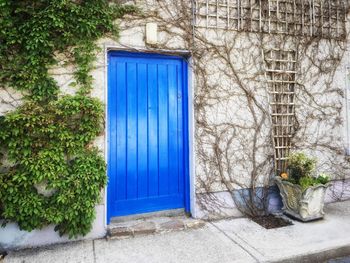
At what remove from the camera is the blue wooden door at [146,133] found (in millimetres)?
3500

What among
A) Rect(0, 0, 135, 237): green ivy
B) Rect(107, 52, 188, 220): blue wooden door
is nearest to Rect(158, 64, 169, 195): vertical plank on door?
Rect(107, 52, 188, 220): blue wooden door

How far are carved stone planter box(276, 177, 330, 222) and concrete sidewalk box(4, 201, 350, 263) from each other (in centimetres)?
17

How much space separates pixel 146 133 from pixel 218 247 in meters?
1.72

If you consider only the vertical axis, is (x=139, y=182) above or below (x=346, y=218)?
above

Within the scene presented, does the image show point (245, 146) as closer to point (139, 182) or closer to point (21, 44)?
point (139, 182)

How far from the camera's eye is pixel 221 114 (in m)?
3.84

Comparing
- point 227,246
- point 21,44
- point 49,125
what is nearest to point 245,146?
point 227,246

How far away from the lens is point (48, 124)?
2908mm

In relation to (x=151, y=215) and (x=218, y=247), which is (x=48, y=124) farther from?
(x=218, y=247)

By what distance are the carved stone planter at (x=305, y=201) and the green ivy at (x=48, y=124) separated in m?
2.63

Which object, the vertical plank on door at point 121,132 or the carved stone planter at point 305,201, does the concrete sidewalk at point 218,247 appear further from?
the vertical plank on door at point 121,132

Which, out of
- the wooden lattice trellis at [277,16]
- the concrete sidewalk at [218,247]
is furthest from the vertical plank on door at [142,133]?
the wooden lattice trellis at [277,16]

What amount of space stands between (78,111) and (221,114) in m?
2.00

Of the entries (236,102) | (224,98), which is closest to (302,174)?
(236,102)
